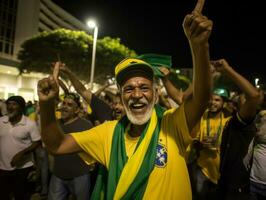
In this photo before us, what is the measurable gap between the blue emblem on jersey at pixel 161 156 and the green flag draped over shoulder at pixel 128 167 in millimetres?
29

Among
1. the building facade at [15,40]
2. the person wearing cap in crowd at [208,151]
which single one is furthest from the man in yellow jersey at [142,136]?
the building facade at [15,40]

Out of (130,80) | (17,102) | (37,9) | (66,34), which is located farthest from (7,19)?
(130,80)

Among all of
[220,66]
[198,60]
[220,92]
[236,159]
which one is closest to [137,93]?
[198,60]

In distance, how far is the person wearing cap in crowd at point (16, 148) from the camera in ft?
18.2

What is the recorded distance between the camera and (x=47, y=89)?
2457mm

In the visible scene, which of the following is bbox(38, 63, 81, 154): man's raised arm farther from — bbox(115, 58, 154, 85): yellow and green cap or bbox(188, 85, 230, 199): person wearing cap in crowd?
bbox(188, 85, 230, 199): person wearing cap in crowd

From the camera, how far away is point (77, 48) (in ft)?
109

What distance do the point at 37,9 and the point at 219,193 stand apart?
179ft

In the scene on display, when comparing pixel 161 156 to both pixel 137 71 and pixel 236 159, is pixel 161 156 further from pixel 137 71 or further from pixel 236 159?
pixel 236 159

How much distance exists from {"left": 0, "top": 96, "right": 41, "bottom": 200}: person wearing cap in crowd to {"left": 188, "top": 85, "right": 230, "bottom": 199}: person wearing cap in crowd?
261cm

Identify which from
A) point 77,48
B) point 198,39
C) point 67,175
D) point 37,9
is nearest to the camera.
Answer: point 198,39

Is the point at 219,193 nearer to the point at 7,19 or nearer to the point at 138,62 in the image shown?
the point at 138,62

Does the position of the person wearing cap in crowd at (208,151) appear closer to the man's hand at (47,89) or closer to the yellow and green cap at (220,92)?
the yellow and green cap at (220,92)

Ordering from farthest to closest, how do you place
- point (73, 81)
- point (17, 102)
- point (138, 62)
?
1. point (17, 102)
2. point (73, 81)
3. point (138, 62)
